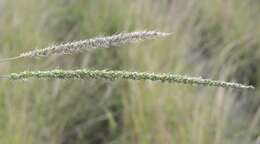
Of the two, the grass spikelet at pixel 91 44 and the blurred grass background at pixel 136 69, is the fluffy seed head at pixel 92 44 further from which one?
the blurred grass background at pixel 136 69

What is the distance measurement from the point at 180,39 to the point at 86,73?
A: 2070 mm

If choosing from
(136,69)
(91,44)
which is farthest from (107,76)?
(136,69)

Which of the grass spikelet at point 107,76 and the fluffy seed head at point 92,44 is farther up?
the fluffy seed head at point 92,44

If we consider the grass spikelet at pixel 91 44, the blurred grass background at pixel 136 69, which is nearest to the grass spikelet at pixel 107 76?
the grass spikelet at pixel 91 44

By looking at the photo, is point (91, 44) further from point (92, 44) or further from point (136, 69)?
point (136, 69)

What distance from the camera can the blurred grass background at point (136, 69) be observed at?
5.76ft

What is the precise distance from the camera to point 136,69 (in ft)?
7.11

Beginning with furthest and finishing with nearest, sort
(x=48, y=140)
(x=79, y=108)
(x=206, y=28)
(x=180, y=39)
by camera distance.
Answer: (x=206, y=28) → (x=180, y=39) → (x=79, y=108) → (x=48, y=140)

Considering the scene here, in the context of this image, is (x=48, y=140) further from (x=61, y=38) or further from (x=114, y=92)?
(x=61, y=38)

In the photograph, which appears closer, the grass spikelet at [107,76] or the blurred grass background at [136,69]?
the grass spikelet at [107,76]

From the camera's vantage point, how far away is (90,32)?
99.2 inches

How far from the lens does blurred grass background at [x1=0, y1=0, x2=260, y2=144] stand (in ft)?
5.76

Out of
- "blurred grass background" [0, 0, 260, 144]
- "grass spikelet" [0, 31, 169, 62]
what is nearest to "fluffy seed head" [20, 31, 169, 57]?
"grass spikelet" [0, 31, 169, 62]

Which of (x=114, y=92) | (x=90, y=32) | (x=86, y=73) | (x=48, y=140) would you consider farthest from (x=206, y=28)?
(x=86, y=73)
